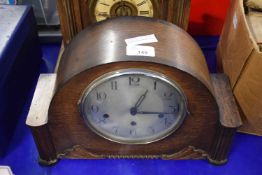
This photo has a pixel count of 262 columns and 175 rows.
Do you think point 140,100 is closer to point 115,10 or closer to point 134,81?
point 134,81

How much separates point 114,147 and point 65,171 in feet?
0.59

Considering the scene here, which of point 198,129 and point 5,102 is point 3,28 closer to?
point 5,102

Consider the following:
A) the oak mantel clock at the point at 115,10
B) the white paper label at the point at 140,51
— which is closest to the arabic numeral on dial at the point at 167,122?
the white paper label at the point at 140,51

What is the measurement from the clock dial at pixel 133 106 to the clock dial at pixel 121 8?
347 mm

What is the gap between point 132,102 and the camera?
0.91 meters

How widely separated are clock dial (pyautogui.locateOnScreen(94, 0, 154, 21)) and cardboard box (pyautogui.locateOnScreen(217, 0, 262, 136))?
0.30 m

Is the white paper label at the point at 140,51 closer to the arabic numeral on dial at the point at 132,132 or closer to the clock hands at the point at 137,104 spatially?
the clock hands at the point at 137,104

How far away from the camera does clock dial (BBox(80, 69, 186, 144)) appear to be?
0.85 m

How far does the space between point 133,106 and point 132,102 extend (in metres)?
0.01

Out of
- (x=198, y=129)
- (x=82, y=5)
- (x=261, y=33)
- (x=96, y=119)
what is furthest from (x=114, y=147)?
(x=261, y=33)

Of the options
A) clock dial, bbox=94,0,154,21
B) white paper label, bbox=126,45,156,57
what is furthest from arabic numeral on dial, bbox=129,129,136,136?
clock dial, bbox=94,0,154,21

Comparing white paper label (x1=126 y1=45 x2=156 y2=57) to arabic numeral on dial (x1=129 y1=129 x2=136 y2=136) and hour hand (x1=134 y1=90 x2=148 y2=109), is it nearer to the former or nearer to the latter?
hour hand (x1=134 y1=90 x2=148 y2=109)

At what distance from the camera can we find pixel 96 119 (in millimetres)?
936

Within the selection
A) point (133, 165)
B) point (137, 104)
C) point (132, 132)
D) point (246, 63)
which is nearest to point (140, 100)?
point (137, 104)
